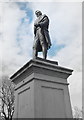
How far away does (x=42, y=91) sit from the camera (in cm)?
547

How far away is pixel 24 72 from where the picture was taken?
5918 millimetres

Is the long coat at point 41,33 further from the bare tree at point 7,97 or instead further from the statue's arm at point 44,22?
the bare tree at point 7,97

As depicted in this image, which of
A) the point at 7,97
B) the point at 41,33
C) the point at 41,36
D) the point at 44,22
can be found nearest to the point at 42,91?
the point at 41,36

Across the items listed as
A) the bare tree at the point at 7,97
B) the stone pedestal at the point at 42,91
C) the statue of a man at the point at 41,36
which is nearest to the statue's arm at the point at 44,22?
the statue of a man at the point at 41,36

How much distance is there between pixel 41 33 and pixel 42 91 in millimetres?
2391

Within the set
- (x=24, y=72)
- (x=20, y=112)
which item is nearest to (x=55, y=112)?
(x=20, y=112)

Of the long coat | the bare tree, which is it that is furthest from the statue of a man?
the bare tree

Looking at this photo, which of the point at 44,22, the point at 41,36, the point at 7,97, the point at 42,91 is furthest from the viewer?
the point at 7,97

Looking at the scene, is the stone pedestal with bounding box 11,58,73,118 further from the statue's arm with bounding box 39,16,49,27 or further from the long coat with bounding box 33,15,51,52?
the statue's arm with bounding box 39,16,49,27

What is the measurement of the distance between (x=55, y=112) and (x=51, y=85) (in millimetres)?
811

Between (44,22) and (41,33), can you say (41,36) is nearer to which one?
(41,33)

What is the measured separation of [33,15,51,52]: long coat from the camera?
6.88 meters

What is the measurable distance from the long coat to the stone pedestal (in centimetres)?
97

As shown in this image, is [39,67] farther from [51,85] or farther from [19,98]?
[19,98]
